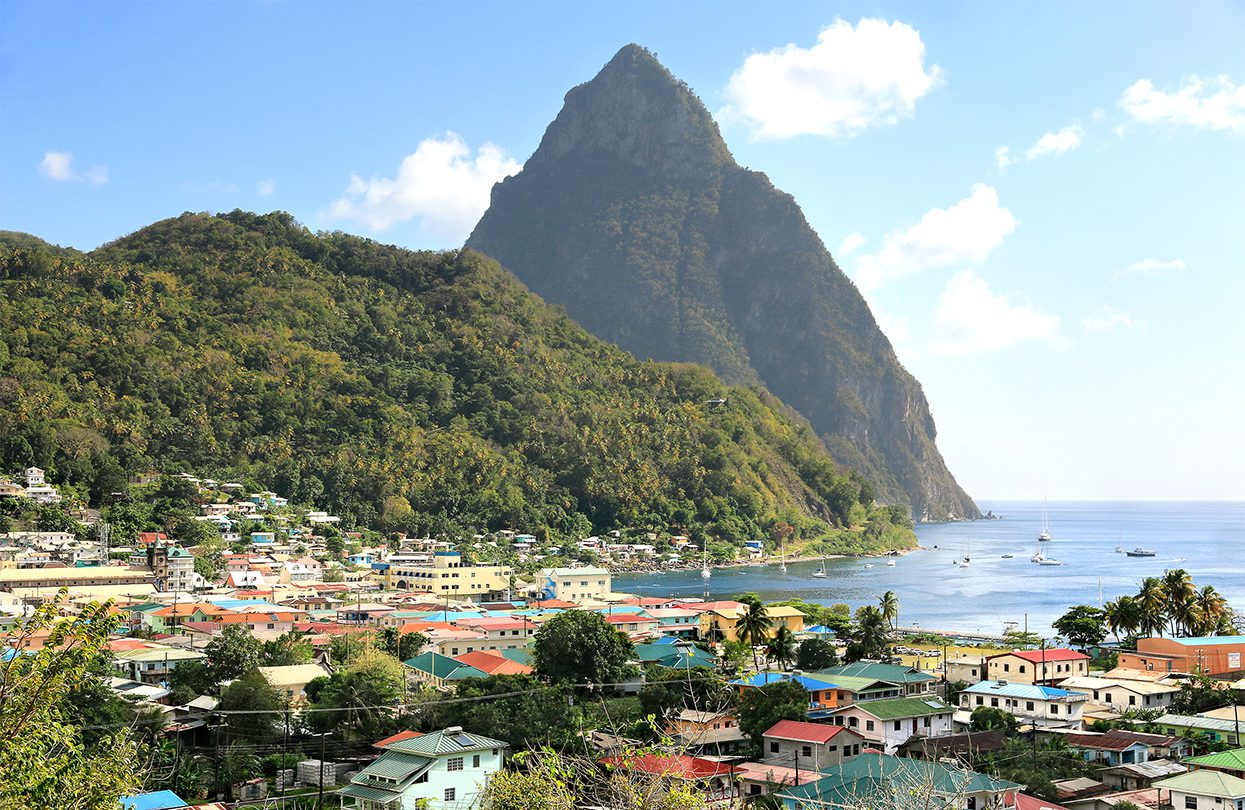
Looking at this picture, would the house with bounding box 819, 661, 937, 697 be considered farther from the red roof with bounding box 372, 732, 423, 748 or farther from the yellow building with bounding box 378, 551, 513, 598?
the yellow building with bounding box 378, 551, 513, 598

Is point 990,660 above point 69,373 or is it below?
below

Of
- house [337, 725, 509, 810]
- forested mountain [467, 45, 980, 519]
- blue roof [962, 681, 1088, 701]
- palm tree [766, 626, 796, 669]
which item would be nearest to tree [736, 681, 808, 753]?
blue roof [962, 681, 1088, 701]

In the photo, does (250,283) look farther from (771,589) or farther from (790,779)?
Answer: (790,779)

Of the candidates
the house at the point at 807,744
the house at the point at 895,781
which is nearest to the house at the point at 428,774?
the house at the point at 895,781

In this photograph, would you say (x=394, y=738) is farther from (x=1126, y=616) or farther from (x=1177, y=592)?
(x=1177, y=592)

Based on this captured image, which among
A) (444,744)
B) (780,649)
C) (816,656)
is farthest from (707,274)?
(444,744)

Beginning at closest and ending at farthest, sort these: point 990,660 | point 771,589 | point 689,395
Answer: point 990,660 < point 771,589 < point 689,395

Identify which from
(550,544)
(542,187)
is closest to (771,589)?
(550,544)
